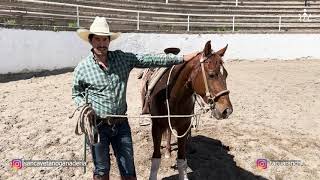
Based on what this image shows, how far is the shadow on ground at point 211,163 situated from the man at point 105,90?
2223 mm

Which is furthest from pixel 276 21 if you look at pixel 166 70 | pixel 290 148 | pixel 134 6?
pixel 166 70

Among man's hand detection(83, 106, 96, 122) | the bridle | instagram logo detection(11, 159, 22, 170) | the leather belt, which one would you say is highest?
the bridle

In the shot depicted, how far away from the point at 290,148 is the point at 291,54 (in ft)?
44.0

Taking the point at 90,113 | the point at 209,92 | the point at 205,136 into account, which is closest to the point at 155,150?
the point at 209,92

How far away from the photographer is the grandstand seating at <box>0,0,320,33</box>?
1495 centimetres

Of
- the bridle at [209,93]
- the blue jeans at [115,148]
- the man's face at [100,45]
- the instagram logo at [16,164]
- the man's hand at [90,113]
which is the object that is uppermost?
the man's face at [100,45]

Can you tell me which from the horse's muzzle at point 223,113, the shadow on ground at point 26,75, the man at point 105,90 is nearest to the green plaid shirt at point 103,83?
the man at point 105,90

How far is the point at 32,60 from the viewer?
537 inches

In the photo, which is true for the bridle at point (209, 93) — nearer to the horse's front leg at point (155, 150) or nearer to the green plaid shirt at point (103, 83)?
the green plaid shirt at point (103, 83)

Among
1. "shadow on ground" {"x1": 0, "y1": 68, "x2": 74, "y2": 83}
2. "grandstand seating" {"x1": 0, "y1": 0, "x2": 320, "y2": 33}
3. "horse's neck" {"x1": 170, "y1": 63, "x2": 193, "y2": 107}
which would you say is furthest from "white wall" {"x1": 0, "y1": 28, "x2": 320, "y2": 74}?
"horse's neck" {"x1": 170, "y1": 63, "x2": 193, "y2": 107}

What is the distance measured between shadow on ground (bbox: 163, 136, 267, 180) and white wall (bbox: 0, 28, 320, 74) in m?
7.23

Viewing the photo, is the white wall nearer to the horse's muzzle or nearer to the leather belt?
the leather belt

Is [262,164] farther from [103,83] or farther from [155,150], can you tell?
[103,83]

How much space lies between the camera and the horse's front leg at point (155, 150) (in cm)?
593
